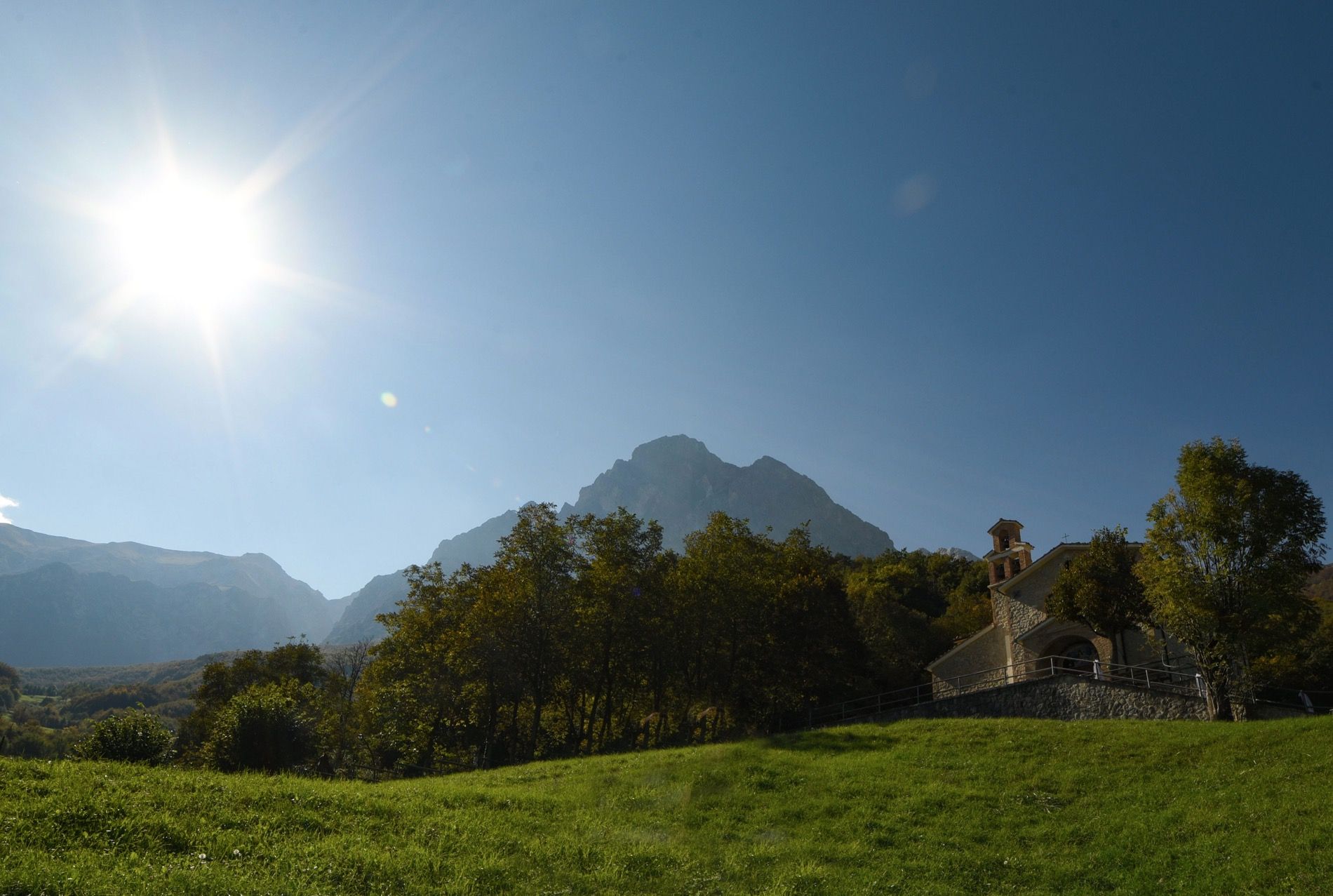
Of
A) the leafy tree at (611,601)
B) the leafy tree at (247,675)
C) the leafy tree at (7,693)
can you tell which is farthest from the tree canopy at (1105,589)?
the leafy tree at (7,693)

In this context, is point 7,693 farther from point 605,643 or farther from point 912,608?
point 912,608

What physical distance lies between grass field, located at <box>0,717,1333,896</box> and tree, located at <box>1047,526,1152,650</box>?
11.7 m

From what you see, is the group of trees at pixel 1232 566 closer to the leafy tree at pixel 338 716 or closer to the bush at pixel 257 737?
the bush at pixel 257 737

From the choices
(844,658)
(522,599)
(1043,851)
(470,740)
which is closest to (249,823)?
(1043,851)

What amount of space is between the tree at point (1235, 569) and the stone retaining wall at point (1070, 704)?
150 centimetres

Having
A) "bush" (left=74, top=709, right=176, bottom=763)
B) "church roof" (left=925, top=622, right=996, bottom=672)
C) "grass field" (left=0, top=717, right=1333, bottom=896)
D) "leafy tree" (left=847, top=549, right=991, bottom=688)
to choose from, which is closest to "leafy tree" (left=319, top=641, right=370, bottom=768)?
"bush" (left=74, top=709, right=176, bottom=763)

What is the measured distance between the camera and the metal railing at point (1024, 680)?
2584 cm

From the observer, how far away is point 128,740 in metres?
17.7

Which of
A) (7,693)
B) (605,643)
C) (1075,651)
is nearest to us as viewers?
(605,643)

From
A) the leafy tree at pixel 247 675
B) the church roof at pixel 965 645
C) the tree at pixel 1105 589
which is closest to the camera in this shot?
the tree at pixel 1105 589

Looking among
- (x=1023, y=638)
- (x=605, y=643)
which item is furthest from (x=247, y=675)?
(x=1023, y=638)

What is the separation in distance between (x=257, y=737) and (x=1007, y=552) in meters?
40.3

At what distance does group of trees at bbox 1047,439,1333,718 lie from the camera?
22328 mm

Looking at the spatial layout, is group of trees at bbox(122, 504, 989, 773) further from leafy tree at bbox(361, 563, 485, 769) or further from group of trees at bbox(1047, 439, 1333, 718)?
group of trees at bbox(1047, 439, 1333, 718)
